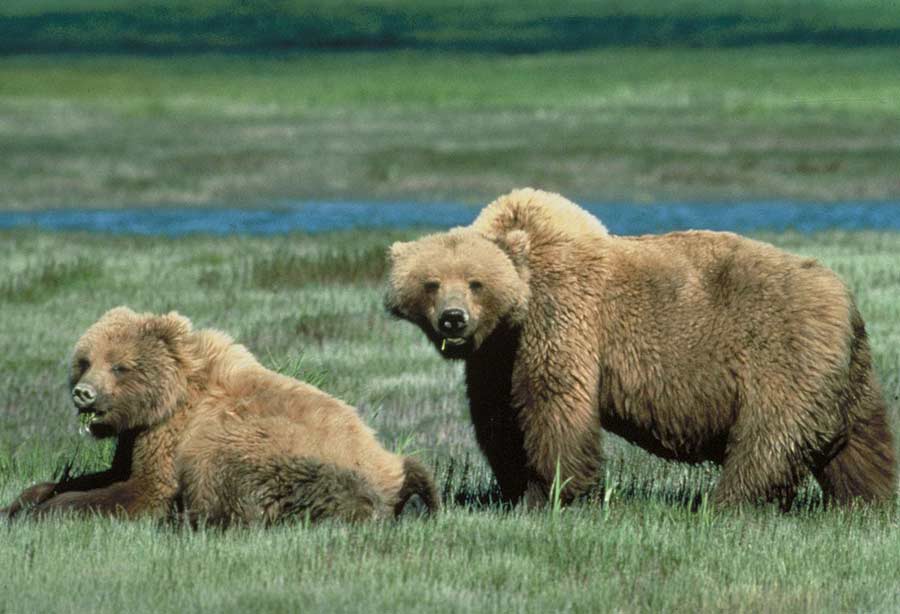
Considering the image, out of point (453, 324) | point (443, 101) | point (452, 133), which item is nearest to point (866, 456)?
point (453, 324)

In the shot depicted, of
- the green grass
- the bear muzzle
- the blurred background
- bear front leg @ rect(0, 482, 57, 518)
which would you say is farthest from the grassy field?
the blurred background

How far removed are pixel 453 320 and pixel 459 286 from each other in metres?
0.17

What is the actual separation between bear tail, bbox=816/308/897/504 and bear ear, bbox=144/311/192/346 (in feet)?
9.57

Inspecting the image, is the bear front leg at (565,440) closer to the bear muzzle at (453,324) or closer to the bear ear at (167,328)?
the bear muzzle at (453,324)

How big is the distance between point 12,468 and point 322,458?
2848mm

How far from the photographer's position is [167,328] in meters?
7.51

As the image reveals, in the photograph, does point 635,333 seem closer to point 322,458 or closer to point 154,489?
point 322,458

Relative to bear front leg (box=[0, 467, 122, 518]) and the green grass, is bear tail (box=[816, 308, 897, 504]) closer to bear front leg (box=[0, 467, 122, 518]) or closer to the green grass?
bear front leg (box=[0, 467, 122, 518])

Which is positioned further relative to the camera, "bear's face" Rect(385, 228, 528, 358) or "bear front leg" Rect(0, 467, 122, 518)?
"bear front leg" Rect(0, 467, 122, 518)

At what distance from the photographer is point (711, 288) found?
7.67m

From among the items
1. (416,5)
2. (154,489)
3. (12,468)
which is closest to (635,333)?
(154,489)

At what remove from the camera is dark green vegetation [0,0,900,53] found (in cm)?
9756

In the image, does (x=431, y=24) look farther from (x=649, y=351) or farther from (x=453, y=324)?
(x=453, y=324)

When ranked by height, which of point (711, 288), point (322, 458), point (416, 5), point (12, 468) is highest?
point (416, 5)
